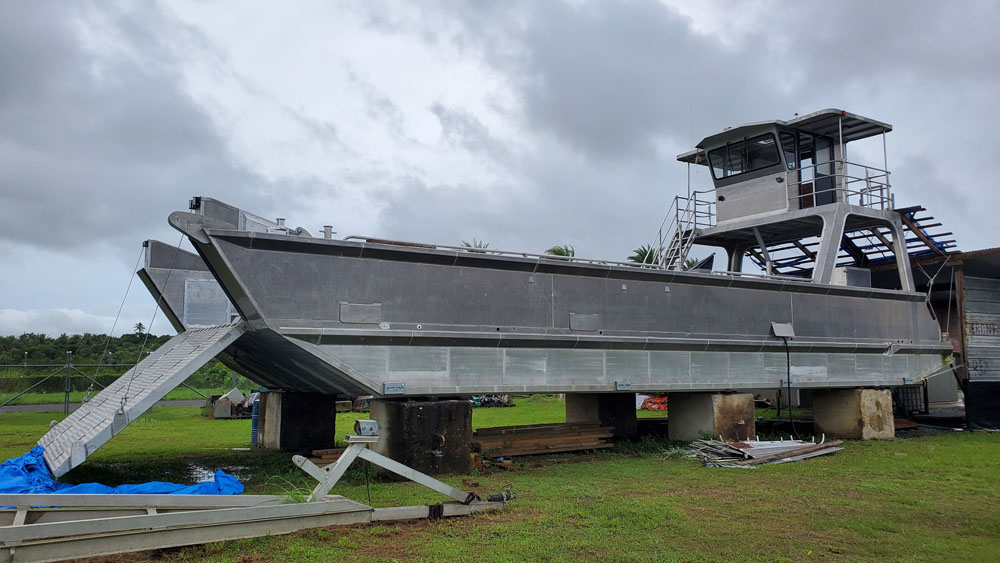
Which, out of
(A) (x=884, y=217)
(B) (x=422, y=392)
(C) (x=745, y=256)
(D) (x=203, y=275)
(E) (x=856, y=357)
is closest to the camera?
(B) (x=422, y=392)

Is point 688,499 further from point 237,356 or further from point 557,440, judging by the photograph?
point 237,356

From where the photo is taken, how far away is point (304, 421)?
1334 centimetres

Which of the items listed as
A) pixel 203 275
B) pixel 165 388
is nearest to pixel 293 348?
pixel 165 388

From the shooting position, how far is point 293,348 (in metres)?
9.79

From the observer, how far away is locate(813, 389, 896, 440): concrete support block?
1552 centimetres

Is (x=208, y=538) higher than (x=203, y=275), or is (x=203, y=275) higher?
(x=203, y=275)

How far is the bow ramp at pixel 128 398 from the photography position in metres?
7.90

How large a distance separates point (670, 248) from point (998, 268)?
7977mm

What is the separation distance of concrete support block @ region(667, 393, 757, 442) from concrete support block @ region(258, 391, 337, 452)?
6657mm

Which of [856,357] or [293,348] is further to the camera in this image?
[856,357]

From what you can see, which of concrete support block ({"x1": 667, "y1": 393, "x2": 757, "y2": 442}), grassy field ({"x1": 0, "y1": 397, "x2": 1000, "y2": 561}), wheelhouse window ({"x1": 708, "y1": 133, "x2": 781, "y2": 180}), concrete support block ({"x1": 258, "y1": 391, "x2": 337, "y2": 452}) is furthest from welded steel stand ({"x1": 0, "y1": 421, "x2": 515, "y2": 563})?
wheelhouse window ({"x1": 708, "y1": 133, "x2": 781, "y2": 180})

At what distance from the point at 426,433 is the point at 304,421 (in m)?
4.09

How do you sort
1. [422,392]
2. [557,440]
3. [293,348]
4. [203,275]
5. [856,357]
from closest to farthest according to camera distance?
[293,348], [422,392], [203,275], [557,440], [856,357]

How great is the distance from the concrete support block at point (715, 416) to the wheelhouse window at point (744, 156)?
235 inches
